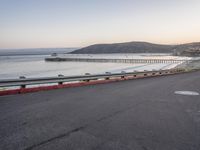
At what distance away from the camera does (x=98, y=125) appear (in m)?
4.61

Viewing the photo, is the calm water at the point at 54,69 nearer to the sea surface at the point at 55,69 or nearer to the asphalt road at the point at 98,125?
the sea surface at the point at 55,69

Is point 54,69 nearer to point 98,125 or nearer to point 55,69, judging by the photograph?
point 55,69

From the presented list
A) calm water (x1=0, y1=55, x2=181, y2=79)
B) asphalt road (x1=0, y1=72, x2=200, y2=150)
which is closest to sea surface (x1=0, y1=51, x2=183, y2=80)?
calm water (x1=0, y1=55, x2=181, y2=79)

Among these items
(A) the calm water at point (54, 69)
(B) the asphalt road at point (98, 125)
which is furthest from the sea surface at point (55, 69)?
(B) the asphalt road at point (98, 125)

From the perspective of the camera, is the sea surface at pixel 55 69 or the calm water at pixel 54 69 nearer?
the sea surface at pixel 55 69

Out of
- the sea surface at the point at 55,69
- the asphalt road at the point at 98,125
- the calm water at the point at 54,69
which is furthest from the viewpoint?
the calm water at the point at 54,69

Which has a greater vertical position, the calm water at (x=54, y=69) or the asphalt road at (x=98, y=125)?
the asphalt road at (x=98, y=125)

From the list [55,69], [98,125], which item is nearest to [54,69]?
[55,69]

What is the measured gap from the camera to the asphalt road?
142 inches

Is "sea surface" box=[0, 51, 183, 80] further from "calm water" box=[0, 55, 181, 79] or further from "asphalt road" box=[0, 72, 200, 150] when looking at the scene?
"asphalt road" box=[0, 72, 200, 150]

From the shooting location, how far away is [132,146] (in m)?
3.55

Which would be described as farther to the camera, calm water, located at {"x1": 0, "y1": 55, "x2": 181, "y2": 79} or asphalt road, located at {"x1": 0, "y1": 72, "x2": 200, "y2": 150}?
calm water, located at {"x1": 0, "y1": 55, "x2": 181, "y2": 79}

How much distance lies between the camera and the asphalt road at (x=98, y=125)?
3602 millimetres

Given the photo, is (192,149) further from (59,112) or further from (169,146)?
(59,112)
